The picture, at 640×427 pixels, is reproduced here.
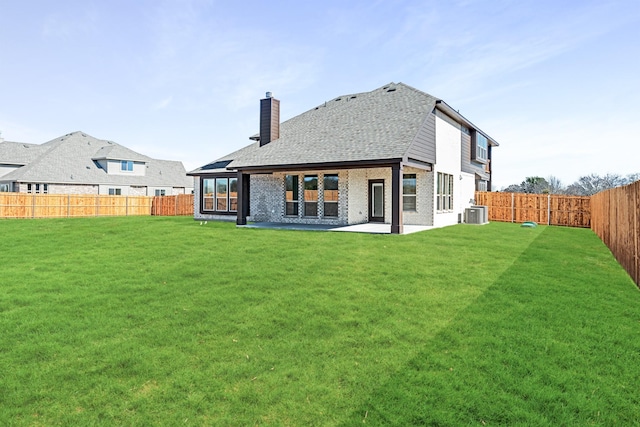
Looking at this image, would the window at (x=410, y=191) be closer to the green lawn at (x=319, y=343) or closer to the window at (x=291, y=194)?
the window at (x=291, y=194)

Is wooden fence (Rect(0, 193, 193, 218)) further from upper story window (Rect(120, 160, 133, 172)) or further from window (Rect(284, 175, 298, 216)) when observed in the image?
window (Rect(284, 175, 298, 216))

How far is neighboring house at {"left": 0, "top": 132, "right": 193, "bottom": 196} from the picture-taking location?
121ft

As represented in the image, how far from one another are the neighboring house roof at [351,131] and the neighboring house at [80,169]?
2186 cm

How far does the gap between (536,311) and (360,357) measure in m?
3.43

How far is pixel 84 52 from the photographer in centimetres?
1898

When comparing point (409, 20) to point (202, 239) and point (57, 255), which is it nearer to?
point (202, 239)

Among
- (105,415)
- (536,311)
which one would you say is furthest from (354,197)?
Answer: (105,415)

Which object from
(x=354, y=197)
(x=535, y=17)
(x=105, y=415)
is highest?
(x=535, y=17)

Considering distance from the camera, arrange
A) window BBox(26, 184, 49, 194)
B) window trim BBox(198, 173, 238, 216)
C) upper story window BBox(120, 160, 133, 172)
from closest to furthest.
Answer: window trim BBox(198, 173, 238, 216) → window BBox(26, 184, 49, 194) → upper story window BBox(120, 160, 133, 172)

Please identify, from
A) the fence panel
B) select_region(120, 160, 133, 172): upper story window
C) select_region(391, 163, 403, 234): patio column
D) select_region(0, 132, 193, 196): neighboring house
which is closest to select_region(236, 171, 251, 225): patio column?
select_region(391, 163, 403, 234): patio column

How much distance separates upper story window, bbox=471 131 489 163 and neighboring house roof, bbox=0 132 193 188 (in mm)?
36801

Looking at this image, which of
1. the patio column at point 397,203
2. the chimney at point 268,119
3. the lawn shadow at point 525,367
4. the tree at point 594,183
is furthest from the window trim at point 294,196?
the tree at point 594,183

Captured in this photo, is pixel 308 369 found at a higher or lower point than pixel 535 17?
lower

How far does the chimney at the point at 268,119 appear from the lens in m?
22.2
